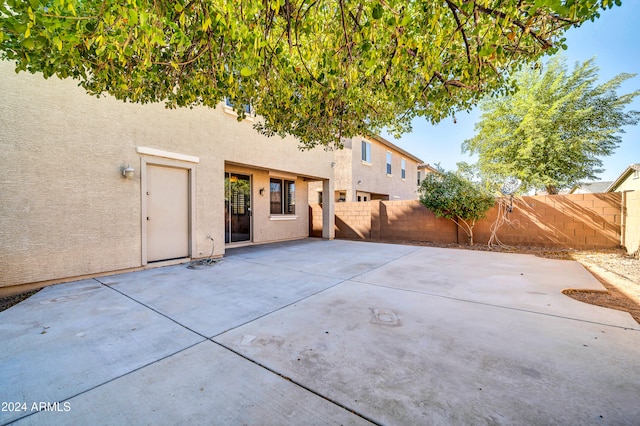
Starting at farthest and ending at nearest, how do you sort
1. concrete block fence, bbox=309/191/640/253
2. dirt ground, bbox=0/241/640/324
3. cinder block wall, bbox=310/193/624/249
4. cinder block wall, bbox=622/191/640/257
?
cinder block wall, bbox=310/193/624/249, concrete block fence, bbox=309/191/640/253, cinder block wall, bbox=622/191/640/257, dirt ground, bbox=0/241/640/324

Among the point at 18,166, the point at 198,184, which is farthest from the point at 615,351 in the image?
the point at 18,166

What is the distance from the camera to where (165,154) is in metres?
6.21

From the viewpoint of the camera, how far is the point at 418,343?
2635 millimetres

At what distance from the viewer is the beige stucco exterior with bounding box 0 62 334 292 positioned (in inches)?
170

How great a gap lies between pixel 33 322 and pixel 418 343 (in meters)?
4.47

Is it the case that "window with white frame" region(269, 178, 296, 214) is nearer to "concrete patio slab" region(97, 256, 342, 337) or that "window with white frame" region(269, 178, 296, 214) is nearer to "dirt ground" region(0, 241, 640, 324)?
"concrete patio slab" region(97, 256, 342, 337)

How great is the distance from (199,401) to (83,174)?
5.20 m

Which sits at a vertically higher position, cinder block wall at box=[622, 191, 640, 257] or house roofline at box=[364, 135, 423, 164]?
house roofline at box=[364, 135, 423, 164]

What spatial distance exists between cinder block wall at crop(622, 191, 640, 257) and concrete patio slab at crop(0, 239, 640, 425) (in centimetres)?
423

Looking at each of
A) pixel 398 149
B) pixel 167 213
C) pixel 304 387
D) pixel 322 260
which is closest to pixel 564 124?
pixel 398 149

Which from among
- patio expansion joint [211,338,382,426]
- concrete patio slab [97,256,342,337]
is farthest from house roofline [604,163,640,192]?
patio expansion joint [211,338,382,426]

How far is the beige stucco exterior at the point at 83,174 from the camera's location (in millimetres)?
4324

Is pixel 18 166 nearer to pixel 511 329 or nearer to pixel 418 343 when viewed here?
pixel 418 343

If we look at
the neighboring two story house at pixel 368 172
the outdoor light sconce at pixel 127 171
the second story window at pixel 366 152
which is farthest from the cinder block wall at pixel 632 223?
the outdoor light sconce at pixel 127 171
